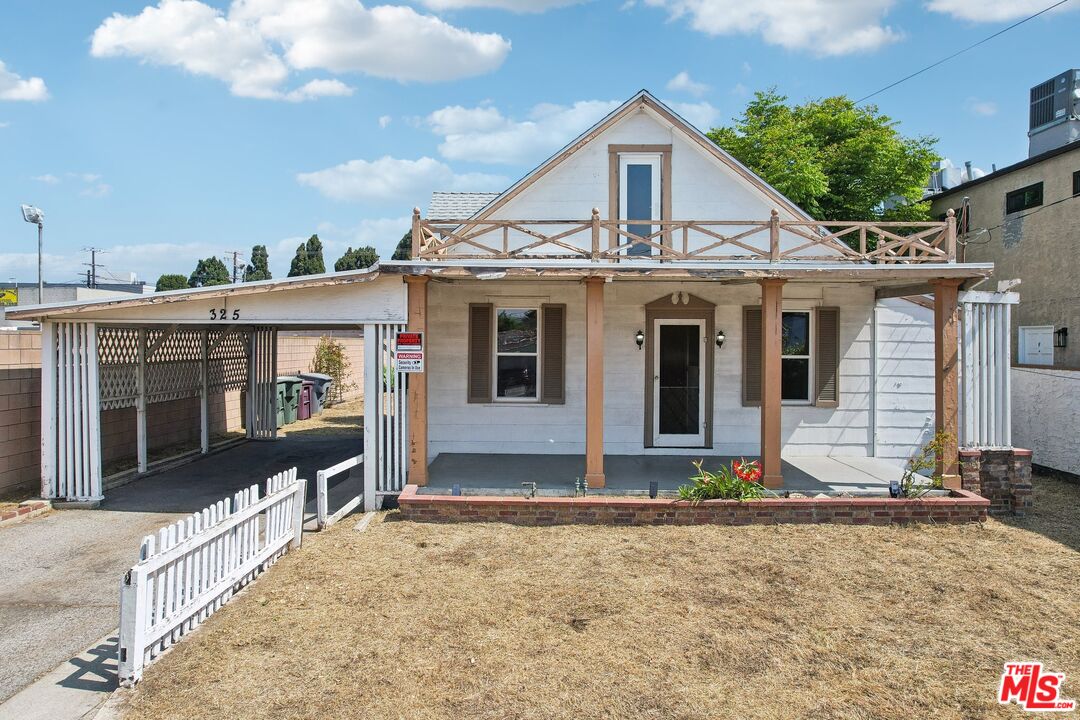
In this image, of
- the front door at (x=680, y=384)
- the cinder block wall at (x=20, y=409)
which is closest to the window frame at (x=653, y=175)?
the front door at (x=680, y=384)

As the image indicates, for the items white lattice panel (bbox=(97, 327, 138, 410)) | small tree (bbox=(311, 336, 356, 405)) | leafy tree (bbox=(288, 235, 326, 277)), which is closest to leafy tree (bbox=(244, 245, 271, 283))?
leafy tree (bbox=(288, 235, 326, 277))

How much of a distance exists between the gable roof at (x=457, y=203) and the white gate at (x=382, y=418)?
5019mm

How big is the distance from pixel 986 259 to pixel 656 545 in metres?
16.5

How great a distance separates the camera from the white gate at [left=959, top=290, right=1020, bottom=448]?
9.16 metres

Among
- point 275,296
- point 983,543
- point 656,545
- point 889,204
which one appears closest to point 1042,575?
point 983,543

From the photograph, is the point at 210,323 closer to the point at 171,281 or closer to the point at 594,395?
the point at 594,395

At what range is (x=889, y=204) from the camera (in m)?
23.0

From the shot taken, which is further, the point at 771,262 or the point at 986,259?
the point at 986,259

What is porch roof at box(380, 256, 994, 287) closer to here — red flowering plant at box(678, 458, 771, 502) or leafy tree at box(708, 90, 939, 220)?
red flowering plant at box(678, 458, 771, 502)

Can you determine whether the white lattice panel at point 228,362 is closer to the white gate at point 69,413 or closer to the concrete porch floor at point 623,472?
the white gate at point 69,413

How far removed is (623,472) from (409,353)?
3476 millimetres

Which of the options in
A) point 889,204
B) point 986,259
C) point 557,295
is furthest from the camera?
point 889,204

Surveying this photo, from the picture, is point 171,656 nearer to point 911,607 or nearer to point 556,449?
point 911,607

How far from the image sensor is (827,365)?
1094cm
